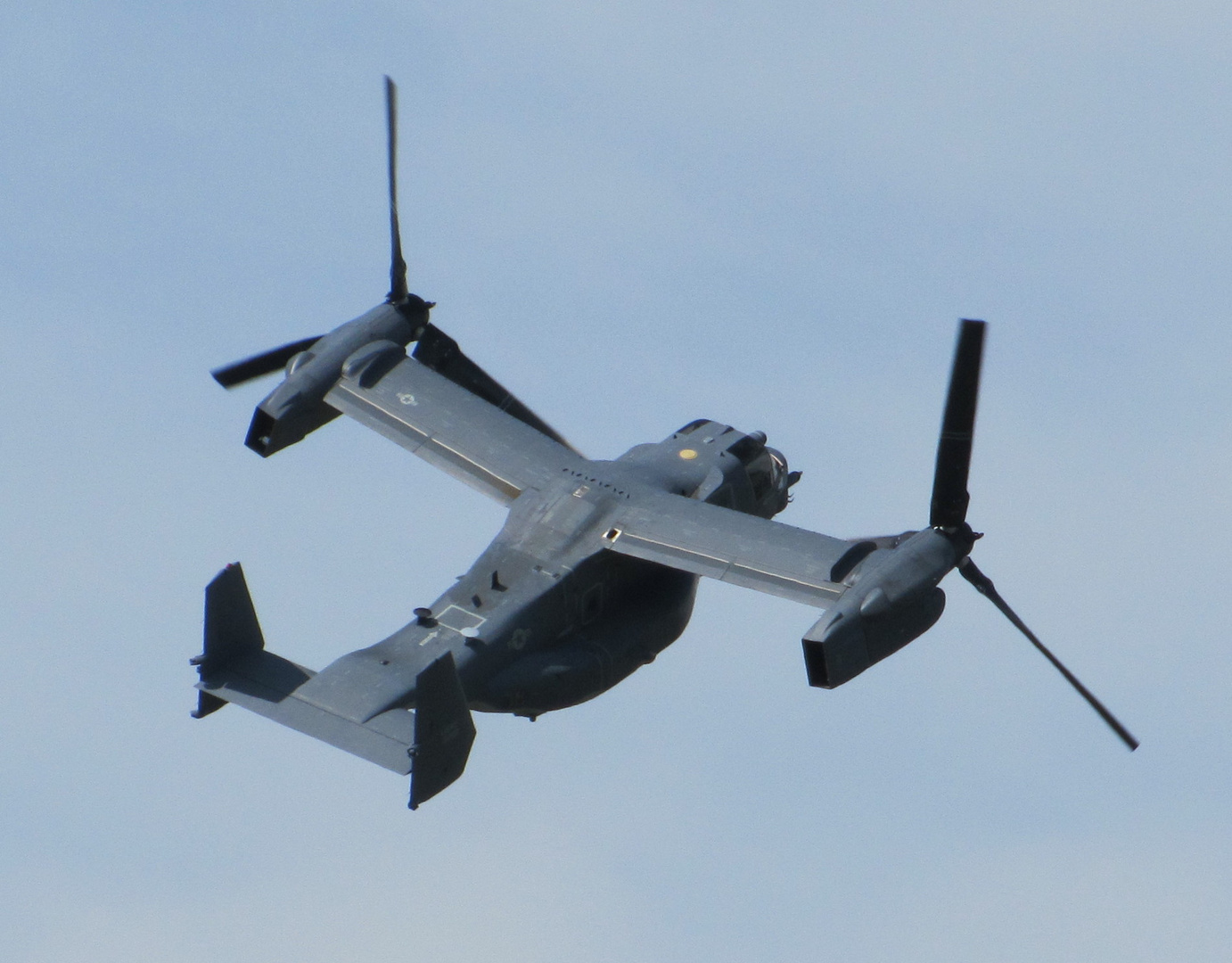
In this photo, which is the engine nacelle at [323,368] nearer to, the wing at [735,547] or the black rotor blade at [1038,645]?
the wing at [735,547]

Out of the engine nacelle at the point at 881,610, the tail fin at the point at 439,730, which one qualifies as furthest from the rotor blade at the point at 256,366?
the engine nacelle at the point at 881,610

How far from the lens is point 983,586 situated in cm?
4197

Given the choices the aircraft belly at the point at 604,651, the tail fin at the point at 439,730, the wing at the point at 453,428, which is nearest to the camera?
the tail fin at the point at 439,730

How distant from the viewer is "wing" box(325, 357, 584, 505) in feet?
146

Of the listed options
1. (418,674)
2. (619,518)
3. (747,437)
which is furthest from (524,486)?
(418,674)

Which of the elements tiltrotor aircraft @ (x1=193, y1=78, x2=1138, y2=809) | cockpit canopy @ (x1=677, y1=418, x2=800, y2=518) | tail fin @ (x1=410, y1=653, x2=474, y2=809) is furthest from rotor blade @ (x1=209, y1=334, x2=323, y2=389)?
tail fin @ (x1=410, y1=653, x2=474, y2=809)

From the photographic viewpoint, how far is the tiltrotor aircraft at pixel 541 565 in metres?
38.8

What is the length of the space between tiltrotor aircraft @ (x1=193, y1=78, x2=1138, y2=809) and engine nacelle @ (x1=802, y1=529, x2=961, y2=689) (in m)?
0.04

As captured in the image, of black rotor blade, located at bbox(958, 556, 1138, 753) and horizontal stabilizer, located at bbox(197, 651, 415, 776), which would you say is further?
black rotor blade, located at bbox(958, 556, 1138, 753)

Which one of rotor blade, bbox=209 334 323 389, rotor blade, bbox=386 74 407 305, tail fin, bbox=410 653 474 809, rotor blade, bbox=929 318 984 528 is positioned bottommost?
tail fin, bbox=410 653 474 809

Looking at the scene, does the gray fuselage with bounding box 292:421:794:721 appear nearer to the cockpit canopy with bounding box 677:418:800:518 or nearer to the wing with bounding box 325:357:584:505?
the cockpit canopy with bounding box 677:418:800:518

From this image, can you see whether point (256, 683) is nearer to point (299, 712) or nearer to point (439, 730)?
point (299, 712)

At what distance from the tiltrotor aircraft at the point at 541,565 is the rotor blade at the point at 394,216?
5 centimetres

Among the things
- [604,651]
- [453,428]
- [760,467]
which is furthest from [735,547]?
[453,428]
